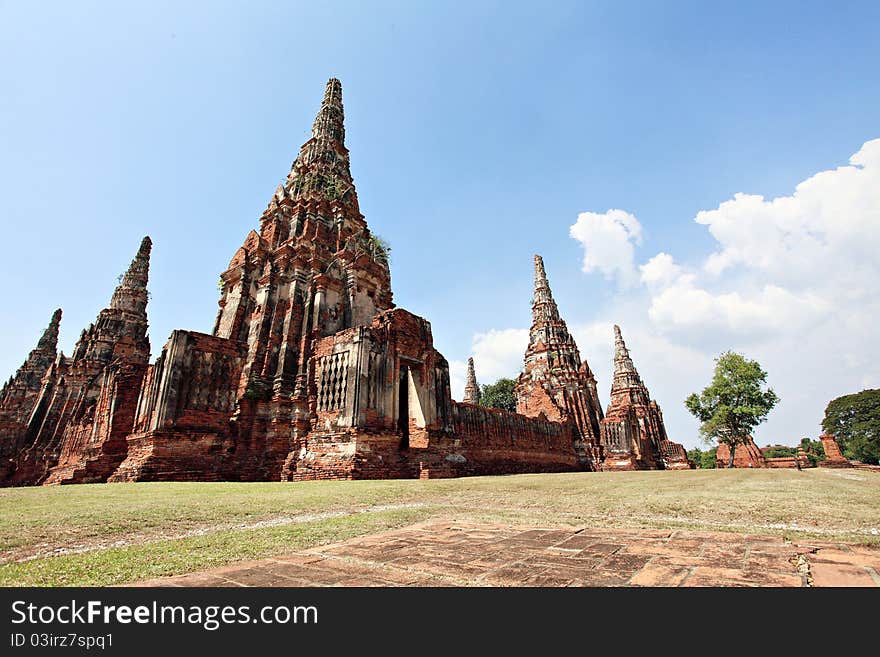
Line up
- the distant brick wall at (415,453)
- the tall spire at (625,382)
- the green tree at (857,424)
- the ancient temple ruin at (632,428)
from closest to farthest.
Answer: the distant brick wall at (415,453), the ancient temple ruin at (632,428), the tall spire at (625,382), the green tree at (857,424)

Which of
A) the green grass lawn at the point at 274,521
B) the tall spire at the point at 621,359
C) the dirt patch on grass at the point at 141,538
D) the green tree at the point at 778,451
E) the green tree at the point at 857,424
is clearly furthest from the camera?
the green tree at the point at 778,451

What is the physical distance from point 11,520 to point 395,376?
9.89m

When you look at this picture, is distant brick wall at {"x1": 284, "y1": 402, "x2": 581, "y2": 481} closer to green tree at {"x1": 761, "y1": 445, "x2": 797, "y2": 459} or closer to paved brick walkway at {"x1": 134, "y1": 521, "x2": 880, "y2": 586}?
paved brick walkway at {"x1": 134, "y1": 521, "x2": 880, "y2": 586}

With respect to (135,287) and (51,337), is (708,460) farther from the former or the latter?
(51,337)

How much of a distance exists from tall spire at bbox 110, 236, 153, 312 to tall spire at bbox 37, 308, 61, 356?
46.5 feet

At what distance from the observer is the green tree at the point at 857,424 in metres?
48.8

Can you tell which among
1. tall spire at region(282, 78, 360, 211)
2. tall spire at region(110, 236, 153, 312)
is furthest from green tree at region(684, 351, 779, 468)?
tall spire at region(110, 236, 153, 312)

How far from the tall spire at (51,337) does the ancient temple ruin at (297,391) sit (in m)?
13.4

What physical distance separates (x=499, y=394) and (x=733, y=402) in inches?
979

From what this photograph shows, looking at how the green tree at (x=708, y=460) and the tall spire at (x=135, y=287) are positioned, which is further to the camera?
the green tree at (x=708, y=460)

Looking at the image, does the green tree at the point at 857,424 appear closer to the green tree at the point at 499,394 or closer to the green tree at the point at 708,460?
the green tree at the point at 708,460

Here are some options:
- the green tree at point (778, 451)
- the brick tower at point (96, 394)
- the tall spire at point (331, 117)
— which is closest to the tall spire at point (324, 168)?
the tall spire at point (331, 117)
